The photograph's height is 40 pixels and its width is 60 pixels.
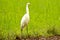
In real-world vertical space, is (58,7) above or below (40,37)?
above

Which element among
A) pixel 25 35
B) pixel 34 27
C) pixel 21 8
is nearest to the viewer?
pixel 25 35

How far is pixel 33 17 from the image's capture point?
8203 millimetres

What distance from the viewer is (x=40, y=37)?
707cm

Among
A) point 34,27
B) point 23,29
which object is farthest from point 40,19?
point 23,29

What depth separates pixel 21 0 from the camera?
9031mm

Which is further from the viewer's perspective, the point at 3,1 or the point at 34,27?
the point at 3,1

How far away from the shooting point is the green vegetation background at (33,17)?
7.32m

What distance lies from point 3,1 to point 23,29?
81.8 inches

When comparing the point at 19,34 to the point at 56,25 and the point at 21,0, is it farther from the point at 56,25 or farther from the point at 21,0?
the point at 21,0

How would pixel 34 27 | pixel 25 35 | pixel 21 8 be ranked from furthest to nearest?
pixel 21 8, pixel 34 27, pixel 25 35

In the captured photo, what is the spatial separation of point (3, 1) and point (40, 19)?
1546 millimetres

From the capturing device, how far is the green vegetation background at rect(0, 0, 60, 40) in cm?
732

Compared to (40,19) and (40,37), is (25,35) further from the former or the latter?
(40,19)

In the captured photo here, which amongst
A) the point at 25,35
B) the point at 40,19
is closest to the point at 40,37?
the point at 25,35
